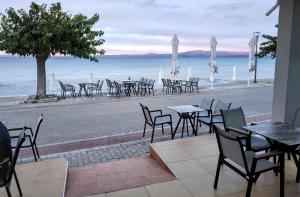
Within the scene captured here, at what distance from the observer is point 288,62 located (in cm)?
429

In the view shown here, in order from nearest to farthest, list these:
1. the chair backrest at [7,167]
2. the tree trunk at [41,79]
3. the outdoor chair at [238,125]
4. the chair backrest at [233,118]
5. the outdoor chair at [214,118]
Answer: the chair backrest at [7,167] < the outdoor chair at [238,125] < the chair backrest at [233,118] < the outdoor chair at [214,118] < the tree trunk at [41,79]

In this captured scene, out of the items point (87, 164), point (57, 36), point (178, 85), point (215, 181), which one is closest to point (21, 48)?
point (57, 36)

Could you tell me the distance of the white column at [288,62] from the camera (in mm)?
4214

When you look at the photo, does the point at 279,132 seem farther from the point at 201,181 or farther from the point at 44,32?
the point at 44,32

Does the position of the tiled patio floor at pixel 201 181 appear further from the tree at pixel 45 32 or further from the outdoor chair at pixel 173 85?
the outdoor chair at pixel 173 85

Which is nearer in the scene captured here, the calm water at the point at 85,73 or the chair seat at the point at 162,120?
the chair seat at the point at 162,120

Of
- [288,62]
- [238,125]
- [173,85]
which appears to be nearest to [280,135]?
[238,125]

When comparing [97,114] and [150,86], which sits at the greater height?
[150,86]

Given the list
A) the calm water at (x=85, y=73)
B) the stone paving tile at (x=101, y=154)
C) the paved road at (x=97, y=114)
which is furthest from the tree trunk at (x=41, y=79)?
the stone paving tile at (x=101, y=154)

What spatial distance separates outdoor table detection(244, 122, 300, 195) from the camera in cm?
296

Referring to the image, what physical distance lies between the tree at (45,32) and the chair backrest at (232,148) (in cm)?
884

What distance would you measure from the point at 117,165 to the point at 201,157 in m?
1.27

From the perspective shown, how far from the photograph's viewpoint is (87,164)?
4543 millimetres

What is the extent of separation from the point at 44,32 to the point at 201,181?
8946 millimetres
